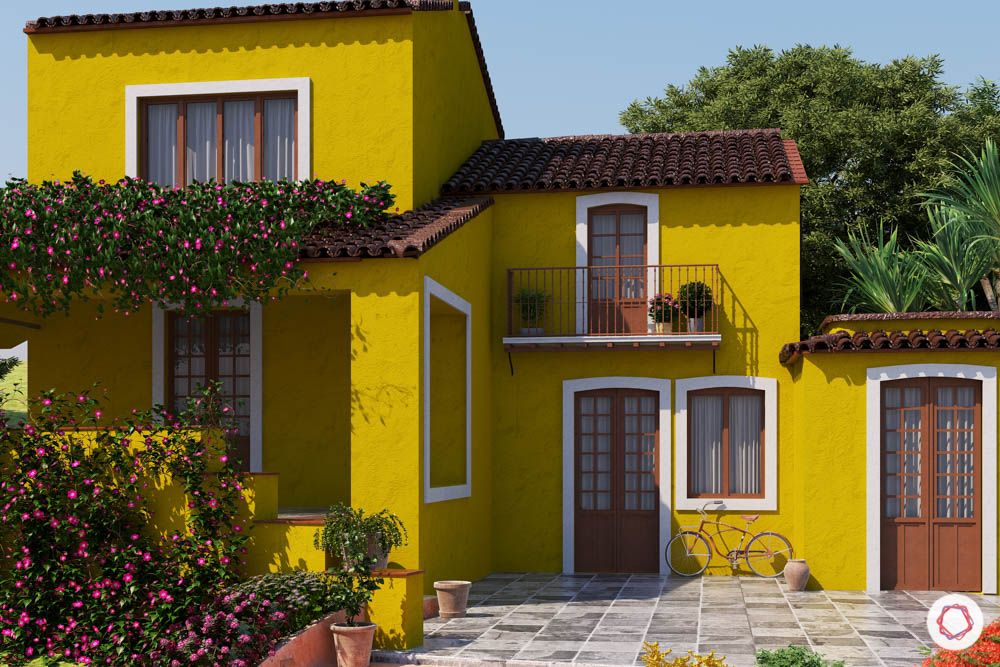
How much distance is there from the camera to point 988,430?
624 inches

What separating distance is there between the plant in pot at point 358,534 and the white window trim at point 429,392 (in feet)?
3.48

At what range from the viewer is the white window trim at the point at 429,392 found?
1382 centimetres

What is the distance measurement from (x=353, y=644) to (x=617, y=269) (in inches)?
346

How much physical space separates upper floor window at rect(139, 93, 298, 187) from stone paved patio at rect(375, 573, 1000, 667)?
6550 mm

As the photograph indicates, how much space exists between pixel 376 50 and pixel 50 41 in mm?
4833

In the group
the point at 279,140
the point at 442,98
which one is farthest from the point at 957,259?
the point at 279,140

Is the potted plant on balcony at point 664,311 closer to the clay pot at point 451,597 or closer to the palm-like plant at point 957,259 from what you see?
the palm-like plant at point 957,259

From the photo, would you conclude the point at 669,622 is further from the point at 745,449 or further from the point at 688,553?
the point at 745,449

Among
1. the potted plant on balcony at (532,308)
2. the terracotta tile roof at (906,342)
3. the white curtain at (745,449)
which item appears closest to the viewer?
the terracotta tile roof at (906,342)

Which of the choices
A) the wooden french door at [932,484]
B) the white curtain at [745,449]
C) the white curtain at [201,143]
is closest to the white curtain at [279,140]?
the white curtain at [201,143]

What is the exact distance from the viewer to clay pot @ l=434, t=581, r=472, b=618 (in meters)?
13.4

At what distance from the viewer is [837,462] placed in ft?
52.9

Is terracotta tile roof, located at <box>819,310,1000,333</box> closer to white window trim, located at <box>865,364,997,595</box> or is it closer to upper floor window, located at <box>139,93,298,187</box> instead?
white window trim, located at <box>865,364,997,595</box>

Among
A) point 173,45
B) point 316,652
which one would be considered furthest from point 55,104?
point 316,652
